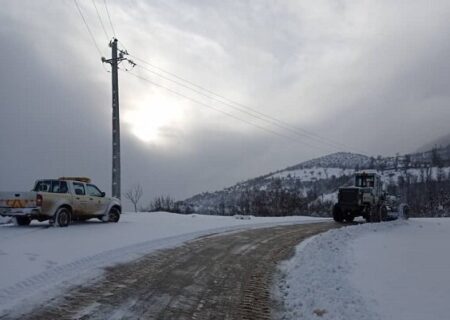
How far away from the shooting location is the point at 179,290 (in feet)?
27.8

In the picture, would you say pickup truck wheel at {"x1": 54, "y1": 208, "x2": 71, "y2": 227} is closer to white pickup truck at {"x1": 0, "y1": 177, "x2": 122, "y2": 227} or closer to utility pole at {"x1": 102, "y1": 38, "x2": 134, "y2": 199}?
white pickup truck at {"x1": 0, "y1": 177, "x2": 122, "y2": 227}

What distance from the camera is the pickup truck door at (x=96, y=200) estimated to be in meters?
18.7

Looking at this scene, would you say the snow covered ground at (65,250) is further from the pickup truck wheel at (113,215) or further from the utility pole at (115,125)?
the utility pole at (115,125)

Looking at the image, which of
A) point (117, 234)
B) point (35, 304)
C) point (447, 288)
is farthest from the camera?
point (117, 234)

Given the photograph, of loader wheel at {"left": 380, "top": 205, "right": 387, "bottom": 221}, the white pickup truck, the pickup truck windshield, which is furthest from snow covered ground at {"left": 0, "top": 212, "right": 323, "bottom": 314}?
loader wheel at {"left": 380, "top": 205, "right": 387, "bottom": 221}

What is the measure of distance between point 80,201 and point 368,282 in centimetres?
1264

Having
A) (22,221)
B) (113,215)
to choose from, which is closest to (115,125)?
(113,215)

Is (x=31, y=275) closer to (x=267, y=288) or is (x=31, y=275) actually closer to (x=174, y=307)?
(x=174, y=307)

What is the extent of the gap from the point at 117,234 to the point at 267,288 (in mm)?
8344

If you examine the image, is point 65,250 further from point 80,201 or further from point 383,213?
point 383,213

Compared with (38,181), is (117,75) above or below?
above

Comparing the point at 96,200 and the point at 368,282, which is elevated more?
the point at 96,200

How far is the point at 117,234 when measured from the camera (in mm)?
15852

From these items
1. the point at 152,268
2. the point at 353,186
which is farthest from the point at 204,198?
the point at 152,268
